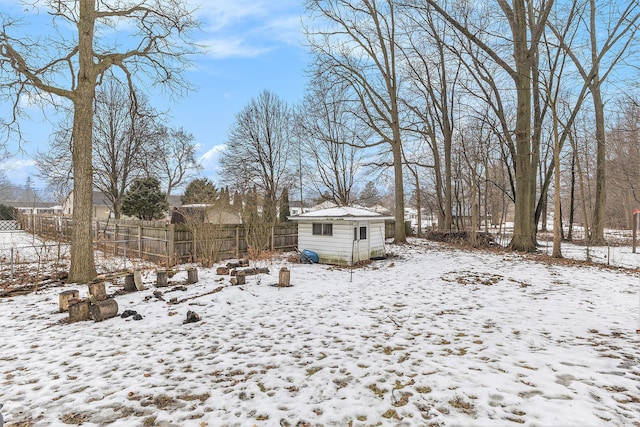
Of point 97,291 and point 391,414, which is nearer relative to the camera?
point 391,414

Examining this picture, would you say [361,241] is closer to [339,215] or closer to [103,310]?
→ [339,215]

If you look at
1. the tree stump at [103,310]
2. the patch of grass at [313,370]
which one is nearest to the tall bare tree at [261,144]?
the tree stump at [103,310]

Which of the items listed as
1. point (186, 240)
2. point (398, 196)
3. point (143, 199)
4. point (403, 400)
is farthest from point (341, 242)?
point (143, 199)

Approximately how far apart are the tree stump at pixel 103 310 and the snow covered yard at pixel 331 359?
16 cm

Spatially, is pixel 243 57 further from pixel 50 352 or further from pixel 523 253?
pixel 523 253

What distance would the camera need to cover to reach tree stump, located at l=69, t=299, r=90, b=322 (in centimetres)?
509

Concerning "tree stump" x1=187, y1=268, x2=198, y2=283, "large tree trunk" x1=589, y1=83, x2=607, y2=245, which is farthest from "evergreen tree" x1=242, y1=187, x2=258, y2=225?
"large tree trunk" x1=589, y1=83, x2=607, y2=245

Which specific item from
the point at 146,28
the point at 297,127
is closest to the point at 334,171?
the point at 297,127

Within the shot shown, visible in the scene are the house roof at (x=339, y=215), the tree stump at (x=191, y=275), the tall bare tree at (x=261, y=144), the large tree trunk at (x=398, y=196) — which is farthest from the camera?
the tall bare tree at (x=261, y=144)

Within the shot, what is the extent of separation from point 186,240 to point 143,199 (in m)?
12.0

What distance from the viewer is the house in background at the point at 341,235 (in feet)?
35.6

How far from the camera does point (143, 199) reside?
20.5 metres

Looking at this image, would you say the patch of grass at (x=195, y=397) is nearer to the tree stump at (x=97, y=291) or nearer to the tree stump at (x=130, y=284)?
the tree stump at (x=97, y=291)

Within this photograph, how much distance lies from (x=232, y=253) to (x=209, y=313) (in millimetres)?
6377
